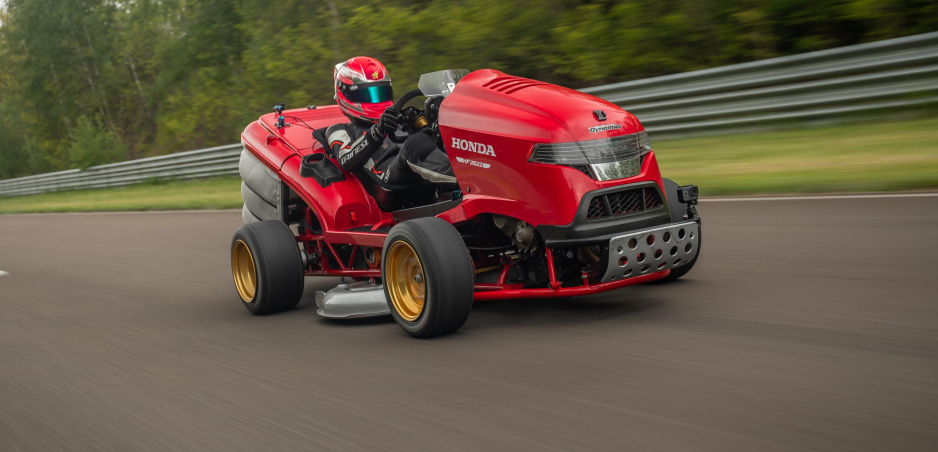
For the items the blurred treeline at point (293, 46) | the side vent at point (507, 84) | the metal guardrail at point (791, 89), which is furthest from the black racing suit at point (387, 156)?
the blurred treeline at point (293, 46)

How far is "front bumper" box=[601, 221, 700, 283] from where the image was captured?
167 inches

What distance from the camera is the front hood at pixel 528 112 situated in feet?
14.4

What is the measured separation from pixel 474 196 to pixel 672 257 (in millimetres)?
1059

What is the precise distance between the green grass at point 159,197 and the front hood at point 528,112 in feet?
34.0

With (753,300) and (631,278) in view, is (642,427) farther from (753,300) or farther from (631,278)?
(753,300)

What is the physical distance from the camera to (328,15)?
25.4 meters

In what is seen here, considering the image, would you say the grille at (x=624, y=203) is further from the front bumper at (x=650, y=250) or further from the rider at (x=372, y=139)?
the rider at (x=372, y=139)

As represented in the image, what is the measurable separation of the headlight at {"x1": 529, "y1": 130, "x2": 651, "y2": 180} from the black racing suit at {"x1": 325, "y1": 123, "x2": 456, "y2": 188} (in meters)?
0.88

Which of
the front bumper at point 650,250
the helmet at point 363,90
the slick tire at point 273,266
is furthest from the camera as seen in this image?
the helmet at point 363,90

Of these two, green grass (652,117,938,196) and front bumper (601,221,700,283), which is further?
green grass (652,117,938,196)

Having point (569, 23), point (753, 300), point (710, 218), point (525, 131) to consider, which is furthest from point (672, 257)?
point (569, 23)

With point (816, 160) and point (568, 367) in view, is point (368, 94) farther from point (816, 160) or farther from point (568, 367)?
point (816, 160)

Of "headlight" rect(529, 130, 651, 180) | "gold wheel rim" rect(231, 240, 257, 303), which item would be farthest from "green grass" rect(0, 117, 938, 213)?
"gold wheel rim" rect(231, 240, 257, 303)

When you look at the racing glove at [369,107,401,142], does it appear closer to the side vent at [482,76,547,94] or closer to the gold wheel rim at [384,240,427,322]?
the side vent at [482,76,547,94]
